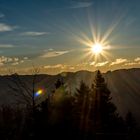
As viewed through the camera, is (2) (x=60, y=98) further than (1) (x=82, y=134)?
Yes

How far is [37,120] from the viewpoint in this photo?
71.9 ft

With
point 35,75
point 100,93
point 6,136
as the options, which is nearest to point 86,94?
point 100,93

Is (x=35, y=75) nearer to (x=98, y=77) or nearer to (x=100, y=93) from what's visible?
(x=100, y=93)

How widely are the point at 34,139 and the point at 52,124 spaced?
1305 mm

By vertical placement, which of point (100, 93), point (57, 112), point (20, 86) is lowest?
point (57, 112)

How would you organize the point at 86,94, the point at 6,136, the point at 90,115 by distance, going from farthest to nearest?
the point at 86,94 → the point at 90,115 → the point at 6,136

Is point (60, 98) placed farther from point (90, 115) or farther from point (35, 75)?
point (90, 115)

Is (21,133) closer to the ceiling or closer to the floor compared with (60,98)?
closer to the floor

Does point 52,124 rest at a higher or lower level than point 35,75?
lower

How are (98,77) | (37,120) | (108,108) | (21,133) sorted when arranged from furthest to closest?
1. (98,77)
2. (108,108)
3. (21,133)
4. (37,120)

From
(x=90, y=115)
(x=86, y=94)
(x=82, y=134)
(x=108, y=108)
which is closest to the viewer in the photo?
(x=82, y=134)

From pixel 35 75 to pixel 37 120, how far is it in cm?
261

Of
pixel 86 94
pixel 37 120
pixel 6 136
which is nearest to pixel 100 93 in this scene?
pixel 86 94

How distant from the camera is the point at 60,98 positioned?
2372cm
